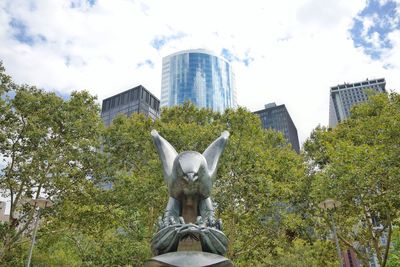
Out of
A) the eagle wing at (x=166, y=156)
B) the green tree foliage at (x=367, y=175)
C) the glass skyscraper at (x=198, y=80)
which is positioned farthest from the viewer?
the glass skyscraper at (x=198, y=80)

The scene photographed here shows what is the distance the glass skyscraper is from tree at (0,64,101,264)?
58.5m

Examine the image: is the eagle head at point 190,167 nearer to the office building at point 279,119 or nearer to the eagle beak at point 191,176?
the eagle beak at point 191,176

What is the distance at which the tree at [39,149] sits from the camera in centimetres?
1385

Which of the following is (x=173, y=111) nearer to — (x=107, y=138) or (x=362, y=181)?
(x=107, y=138)

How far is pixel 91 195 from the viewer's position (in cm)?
1466

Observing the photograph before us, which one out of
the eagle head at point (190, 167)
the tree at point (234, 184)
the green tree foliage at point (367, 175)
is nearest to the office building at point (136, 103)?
the tree at point (234, 184)

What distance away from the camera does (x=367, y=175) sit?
12.5 meters

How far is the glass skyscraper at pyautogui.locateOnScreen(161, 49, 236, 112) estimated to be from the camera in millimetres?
74500

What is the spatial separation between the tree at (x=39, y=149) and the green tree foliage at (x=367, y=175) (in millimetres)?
9666

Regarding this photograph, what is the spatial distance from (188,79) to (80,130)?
62.0 m

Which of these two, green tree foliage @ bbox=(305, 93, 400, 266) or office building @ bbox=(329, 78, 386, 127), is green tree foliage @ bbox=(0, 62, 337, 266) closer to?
green tree foliage @ bbox=(305, 93, 400, 266)

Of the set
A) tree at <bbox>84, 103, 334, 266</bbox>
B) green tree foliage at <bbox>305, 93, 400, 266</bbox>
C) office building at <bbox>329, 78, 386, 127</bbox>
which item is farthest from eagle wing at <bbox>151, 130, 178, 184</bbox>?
office building at <bbox>329, 78, 386, 127</bbox>

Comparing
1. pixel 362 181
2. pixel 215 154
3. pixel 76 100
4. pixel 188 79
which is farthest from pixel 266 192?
pixel 188 79

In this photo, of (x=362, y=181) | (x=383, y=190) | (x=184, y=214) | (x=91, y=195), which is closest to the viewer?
(x=184, y=214)
